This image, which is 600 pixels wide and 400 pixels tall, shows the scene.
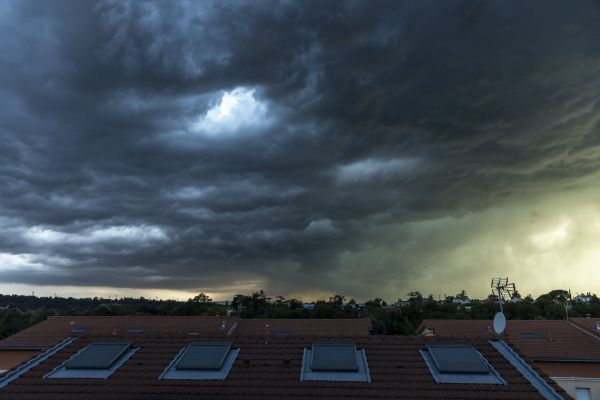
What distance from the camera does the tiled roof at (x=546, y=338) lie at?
1524 inches

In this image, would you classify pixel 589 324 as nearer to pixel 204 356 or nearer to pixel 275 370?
pixel 275 370

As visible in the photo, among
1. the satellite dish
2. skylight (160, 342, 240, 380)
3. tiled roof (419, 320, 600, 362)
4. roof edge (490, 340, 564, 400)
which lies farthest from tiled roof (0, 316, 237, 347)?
roof edge (490, 340, 564, 400)

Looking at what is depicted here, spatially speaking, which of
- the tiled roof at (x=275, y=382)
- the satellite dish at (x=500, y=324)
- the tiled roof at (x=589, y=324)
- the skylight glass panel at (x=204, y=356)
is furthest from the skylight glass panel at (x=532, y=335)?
the skylight glass panel at (x=204, y=356)

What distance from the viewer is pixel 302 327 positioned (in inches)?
2203

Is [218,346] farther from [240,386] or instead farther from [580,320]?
[580,320]

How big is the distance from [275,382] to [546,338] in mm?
36861

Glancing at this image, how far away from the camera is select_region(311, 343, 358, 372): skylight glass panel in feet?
53.9

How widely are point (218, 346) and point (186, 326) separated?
40364mm

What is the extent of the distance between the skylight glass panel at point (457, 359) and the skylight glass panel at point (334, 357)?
9.54ft

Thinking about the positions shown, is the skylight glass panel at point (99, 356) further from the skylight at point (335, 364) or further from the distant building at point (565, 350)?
the distant building at point (565, 350)

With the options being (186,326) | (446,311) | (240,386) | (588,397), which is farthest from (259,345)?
(446,311)

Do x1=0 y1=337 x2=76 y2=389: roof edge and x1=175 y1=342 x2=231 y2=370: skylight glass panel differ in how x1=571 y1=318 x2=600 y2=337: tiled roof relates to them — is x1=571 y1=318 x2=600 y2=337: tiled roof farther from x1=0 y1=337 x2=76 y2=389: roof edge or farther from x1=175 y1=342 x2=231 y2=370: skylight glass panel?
x1=0 y1=337 x2=76 y2=389: roof edge

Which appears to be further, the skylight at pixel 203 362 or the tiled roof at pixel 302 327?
the tiled roof at pixel 302 327

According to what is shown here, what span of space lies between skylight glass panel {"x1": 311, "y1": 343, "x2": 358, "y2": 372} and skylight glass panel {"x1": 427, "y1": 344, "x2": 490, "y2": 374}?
291cm
